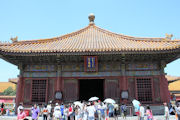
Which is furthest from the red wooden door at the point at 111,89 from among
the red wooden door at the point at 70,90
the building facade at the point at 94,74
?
the red wooden door at the point at 70,90

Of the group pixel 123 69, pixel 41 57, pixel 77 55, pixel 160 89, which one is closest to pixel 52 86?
pixel 41 57

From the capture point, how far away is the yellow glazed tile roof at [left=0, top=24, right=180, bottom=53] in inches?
548

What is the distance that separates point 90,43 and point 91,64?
9.29 ft

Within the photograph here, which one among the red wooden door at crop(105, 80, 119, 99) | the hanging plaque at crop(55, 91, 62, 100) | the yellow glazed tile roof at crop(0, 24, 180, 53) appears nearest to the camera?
the yellow glazed tile roof at crop(0, 24, 180, 53)

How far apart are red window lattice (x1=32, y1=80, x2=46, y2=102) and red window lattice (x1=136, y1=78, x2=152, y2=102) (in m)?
8.13

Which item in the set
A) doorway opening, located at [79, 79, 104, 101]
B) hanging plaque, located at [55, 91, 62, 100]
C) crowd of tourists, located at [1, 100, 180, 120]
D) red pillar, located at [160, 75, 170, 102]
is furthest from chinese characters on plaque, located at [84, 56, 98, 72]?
doorway opening, located at [79, 79, 104, 101]

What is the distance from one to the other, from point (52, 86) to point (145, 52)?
825 centimetres

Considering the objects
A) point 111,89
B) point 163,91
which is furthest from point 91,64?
point 163,91

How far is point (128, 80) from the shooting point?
14883 millimetres

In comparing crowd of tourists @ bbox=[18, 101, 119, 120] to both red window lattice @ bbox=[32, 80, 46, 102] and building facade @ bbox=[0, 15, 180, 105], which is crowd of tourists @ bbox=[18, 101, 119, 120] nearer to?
building facade @ bbox=[0, 15, 180, 105]

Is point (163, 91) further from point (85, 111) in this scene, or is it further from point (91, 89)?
point (91, 89)

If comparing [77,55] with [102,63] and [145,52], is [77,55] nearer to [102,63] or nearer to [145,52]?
[102,63]

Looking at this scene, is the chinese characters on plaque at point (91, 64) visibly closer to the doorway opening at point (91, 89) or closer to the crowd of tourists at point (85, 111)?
the crowd of tourists at point (85, 111)

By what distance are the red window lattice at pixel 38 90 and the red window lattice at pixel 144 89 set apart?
8.13m
